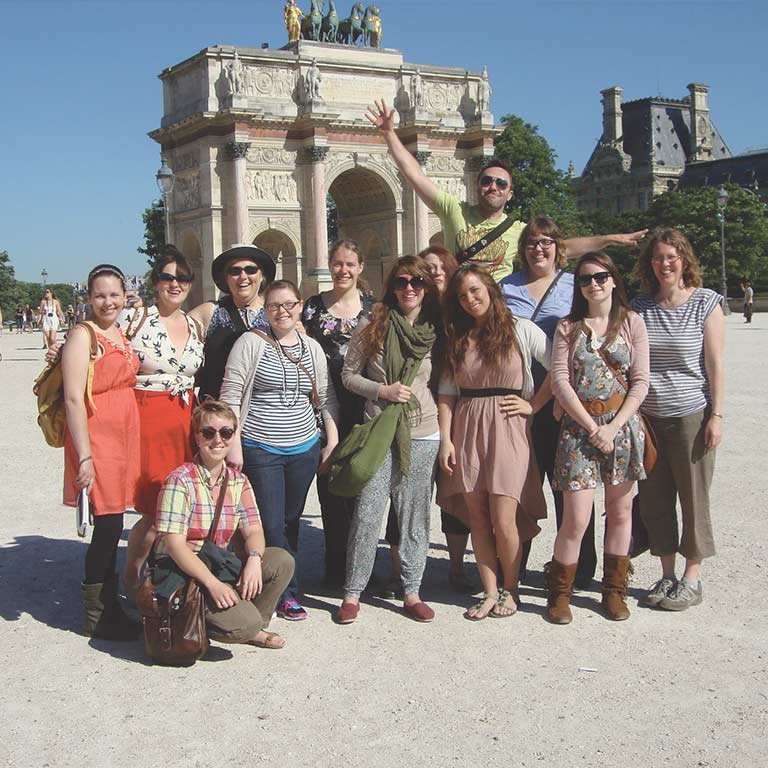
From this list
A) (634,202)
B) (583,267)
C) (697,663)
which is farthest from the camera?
(634,202)

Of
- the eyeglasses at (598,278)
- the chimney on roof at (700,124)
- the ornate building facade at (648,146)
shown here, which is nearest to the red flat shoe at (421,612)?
the eyeglasses at (598,278)

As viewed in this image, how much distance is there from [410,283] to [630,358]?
1215mm

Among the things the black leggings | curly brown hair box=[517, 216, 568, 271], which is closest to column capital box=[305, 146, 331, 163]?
curly brown hair box=[517, 216, 568, 271]

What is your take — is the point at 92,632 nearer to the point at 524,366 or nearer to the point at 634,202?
the point at 524,366

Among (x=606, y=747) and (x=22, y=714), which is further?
(x=22, y=714)

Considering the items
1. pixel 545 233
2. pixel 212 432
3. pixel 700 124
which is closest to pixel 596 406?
pixel 545 233

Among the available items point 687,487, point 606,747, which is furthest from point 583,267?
point 606,747

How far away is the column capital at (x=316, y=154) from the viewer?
122ft

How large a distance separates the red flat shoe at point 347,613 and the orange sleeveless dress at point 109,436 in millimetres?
1269

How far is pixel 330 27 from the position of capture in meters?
39.9

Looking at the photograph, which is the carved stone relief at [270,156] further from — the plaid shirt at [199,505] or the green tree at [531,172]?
the plaid shirt at [199,505]

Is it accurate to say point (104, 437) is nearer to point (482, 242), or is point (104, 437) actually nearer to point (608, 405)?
point (482, 242)

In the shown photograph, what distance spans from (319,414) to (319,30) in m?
36.6

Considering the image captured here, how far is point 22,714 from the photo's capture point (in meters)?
4.48
